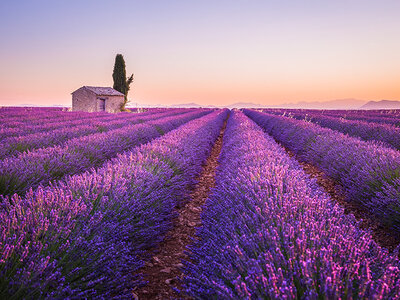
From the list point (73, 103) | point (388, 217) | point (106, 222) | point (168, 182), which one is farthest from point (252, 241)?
point (73, 103)

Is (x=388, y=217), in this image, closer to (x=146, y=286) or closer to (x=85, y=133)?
(x=146, y=286)

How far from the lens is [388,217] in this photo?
3.01 metres

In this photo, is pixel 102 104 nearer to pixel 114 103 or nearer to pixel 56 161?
pixel 114 103

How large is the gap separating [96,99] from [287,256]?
26840mm

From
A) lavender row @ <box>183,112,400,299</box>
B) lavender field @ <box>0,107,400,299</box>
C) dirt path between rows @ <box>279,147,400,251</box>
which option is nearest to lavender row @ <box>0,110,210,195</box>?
lavender field @ <box>0,107,400,299</box>

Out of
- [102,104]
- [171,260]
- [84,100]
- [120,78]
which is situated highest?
[120,78]

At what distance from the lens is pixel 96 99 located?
25.6 meters

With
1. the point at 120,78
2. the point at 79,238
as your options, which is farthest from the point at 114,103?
the point at 79,238

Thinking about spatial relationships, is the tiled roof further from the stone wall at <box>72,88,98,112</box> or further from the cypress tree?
the cypress tree

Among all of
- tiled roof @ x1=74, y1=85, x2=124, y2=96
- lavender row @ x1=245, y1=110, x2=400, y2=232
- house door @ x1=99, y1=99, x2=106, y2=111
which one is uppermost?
tiled roof @ x1=74, y1=85, x2=124, y2=96

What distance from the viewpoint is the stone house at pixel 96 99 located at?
84.6 ft

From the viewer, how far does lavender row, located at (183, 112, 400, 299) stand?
1.14m

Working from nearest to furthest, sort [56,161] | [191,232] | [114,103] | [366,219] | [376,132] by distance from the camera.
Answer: [191,232]
[366,219]
[56,161]
[376,132]
[114,103]

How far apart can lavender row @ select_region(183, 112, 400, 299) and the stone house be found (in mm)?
25773
